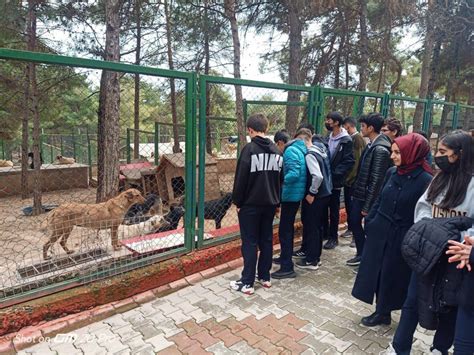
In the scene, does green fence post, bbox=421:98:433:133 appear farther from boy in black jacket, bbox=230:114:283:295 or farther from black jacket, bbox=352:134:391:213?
boy in black jacket, bbox=230:114:283:295

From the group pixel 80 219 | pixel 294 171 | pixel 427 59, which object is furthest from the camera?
pixel 427 59

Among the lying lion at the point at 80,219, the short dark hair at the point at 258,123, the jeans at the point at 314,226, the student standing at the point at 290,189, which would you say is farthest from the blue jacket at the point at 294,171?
the lying lion at the point at 80,219

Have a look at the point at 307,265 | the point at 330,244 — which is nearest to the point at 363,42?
the point at 330,244

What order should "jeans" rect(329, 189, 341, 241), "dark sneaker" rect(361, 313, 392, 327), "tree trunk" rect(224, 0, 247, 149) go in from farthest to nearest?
"tree trunk" rect(224, 0, 247, 149) → "jeans" rect(329, 189, 341, 241) → "dark sneaker" rect(361, 313, 392, 327)

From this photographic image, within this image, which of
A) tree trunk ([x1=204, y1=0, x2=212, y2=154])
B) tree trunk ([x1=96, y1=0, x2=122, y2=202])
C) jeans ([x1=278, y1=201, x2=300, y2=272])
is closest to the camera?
jeans ([x1=278, y1=201, x2=300, y2=272])

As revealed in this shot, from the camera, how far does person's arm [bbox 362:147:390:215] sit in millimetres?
3129

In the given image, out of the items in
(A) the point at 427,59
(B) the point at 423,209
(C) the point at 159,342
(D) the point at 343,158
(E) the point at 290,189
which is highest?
(A) the point at 427,59

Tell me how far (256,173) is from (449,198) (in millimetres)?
1457

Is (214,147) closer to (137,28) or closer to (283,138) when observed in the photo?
(283,138)

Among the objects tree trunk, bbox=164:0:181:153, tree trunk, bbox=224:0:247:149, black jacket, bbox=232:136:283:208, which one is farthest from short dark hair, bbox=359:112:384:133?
tree trunk, bbox=164:0:181:153

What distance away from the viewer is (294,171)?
3.33 meters

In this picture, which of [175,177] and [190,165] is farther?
[175,177]

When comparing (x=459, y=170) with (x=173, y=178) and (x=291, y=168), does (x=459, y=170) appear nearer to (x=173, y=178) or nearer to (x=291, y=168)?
(x=291, y=168)

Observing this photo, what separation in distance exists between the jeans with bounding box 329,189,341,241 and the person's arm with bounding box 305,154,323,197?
2.96ft
